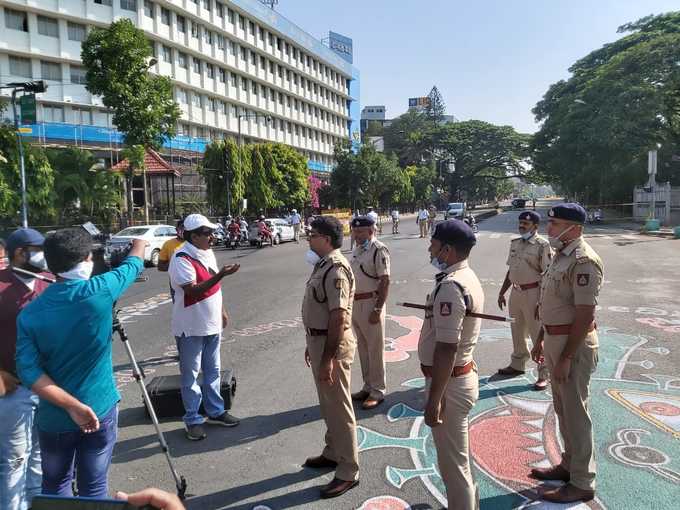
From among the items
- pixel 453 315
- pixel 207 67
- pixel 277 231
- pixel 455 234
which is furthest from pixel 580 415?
pixel 207 67

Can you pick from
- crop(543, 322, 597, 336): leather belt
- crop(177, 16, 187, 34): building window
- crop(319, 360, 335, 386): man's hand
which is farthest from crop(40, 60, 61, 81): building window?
crop(543, 322, 597, 336): leather belt

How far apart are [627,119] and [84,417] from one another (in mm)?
41255

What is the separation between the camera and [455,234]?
307 cm

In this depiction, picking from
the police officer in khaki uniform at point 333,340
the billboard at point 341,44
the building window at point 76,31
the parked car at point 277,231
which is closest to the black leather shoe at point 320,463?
the police officer in khaki uniform at point 333,340

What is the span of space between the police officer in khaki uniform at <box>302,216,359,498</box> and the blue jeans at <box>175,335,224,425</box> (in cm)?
124

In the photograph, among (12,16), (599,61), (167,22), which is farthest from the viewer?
(599,61)

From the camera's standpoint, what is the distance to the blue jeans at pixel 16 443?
111 inches

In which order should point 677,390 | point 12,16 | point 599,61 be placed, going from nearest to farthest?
point 677,390, point 12,16, point 599,61

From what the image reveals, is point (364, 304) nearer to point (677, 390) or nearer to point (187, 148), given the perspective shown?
point (677, 390)

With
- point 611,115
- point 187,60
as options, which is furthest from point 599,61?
point 187,60

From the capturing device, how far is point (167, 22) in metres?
41.1

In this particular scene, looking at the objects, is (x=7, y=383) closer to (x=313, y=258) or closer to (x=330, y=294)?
(x=330, y=294)

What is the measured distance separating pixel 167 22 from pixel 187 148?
993 centimetres

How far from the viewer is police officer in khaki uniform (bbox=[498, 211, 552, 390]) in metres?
A: 5.69
